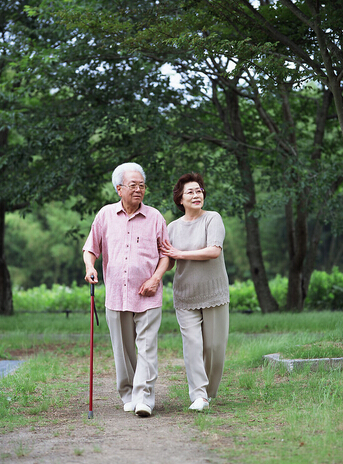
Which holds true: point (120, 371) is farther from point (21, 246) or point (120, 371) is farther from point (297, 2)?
point (21, 246)

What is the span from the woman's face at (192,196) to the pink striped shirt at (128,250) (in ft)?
0.90

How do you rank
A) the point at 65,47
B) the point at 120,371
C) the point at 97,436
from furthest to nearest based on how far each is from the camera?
the point at 65,47 → the point at 120,371 → the point at 97,436

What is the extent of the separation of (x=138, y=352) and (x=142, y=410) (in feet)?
1.54

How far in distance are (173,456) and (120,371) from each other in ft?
4.82

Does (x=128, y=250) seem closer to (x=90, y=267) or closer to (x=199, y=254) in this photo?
(x=90, y=267)

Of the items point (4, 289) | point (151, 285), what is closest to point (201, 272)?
point (151, 285)

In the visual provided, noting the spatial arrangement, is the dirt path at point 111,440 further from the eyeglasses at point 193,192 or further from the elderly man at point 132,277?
the eyeglasses at point 193,192

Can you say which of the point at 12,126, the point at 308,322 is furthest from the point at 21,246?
the point at 308,322

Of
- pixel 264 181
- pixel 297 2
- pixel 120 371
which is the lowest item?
pixel 120 371

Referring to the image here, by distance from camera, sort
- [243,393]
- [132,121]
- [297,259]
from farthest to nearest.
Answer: [297,259] < [132,121] < [243,393]

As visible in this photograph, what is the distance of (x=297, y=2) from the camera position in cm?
805

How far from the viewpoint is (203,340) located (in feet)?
16.3

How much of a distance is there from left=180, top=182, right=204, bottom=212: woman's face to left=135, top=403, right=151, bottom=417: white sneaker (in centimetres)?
165

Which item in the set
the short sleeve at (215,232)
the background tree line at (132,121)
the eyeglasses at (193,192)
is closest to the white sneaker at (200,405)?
the short sleeve at (215,232)
